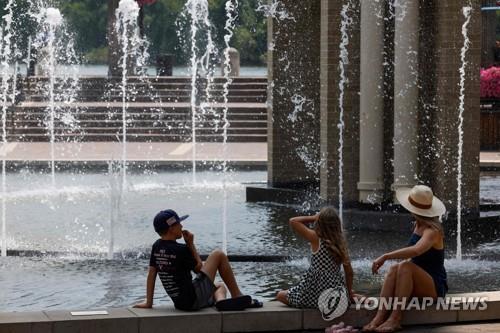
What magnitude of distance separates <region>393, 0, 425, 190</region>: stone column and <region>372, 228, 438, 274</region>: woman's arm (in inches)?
252

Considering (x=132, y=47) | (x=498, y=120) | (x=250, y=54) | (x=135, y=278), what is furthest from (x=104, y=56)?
(x=135, y=278)

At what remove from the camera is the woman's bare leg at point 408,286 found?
9981 mm

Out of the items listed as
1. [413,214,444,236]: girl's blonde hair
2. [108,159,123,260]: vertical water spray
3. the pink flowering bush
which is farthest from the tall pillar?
the pink flowering bush

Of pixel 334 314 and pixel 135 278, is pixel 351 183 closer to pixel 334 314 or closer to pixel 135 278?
pixel 135 278

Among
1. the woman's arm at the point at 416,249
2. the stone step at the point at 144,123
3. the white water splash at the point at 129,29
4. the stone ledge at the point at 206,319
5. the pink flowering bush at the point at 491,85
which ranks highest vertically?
the white water splash at the point at 129,29

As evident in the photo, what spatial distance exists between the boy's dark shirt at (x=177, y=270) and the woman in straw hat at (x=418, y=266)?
4.04 feet

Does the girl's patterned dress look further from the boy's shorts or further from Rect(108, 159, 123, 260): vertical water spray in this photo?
Rect(108, 159, 123, 260): vertical water spray

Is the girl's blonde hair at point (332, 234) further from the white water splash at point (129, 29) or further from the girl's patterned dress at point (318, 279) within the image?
the white water splash at point (129, 29)

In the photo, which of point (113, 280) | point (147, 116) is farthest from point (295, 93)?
point (147, 116)

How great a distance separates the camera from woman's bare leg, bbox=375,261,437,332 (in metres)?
9.98

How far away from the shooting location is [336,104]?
57.4 feet

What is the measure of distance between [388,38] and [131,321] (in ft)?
26.7

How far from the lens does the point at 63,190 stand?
69.7ft

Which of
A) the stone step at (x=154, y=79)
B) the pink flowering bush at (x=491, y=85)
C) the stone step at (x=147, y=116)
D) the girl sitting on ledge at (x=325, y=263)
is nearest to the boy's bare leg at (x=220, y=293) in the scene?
the girl sitting on ledge at (x=325, y=263)
